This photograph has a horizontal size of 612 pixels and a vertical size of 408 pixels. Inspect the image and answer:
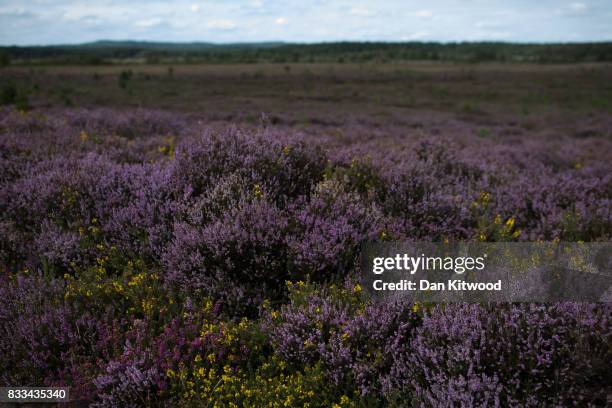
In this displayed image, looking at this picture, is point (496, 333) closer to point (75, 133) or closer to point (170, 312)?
point (170, 312)

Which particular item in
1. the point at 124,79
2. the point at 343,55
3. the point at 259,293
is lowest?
the point at 259,293

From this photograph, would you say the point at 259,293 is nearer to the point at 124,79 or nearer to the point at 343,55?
the point at 124,79

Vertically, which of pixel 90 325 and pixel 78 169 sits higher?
pixel 78 169

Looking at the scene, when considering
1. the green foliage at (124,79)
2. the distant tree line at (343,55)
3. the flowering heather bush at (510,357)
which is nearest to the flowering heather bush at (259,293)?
the flowering heather bush at (510,357)

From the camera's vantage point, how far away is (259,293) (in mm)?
3404

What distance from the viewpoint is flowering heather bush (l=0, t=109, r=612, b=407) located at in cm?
255

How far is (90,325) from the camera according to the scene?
9.95 feet

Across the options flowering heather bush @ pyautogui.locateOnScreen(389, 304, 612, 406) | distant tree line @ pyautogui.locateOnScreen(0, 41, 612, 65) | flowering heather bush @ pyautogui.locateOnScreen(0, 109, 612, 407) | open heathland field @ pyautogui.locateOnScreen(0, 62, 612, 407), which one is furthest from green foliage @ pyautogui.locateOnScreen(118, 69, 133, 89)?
flowering heather bush @ pyautogui.locateOnScreen(389, 304, 612, 406)

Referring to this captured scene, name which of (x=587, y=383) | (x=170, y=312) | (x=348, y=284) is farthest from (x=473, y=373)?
(x=170, y=312)

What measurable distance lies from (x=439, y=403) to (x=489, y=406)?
251mm

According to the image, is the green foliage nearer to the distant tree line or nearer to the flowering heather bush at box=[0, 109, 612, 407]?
the distant tree line

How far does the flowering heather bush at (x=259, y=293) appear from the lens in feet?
8.36

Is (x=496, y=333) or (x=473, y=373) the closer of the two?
(x=473, y=373)

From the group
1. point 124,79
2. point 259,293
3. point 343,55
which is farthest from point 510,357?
point 343,55
